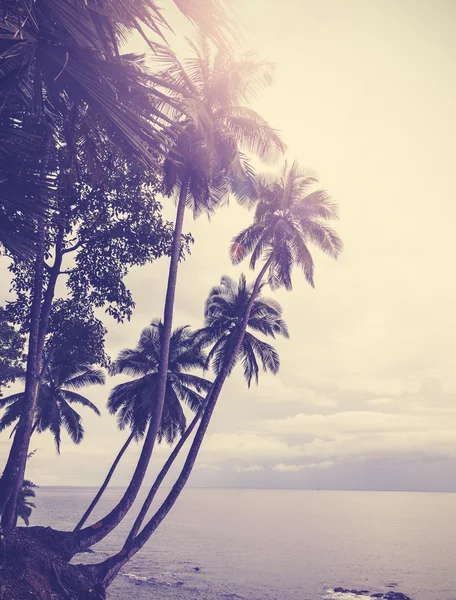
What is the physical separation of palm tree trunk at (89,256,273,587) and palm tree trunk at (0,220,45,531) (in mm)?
3386

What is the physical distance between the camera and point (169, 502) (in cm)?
1681

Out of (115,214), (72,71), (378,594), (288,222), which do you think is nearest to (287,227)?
(288,222)

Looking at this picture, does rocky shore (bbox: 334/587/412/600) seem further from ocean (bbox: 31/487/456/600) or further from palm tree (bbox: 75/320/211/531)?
palm tree (bbox: 75/320/211/531)

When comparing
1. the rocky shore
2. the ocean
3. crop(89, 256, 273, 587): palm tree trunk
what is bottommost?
the ocean

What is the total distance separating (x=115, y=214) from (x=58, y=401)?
62.6 feet

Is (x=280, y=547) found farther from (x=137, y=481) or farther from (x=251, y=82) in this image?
(x=251, y=82)

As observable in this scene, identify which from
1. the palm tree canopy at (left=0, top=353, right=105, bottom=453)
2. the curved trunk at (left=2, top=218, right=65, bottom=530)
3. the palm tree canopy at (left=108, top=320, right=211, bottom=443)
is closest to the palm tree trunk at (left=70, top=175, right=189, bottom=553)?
the curved trunk at (left=2, top=218, right=65, bottom=530)

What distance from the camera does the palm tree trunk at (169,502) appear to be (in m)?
14.2

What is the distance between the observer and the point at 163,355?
16188mm

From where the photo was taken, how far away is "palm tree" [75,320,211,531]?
27234 millimetres

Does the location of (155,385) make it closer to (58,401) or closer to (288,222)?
(58,401)

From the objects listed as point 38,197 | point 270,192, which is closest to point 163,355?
point 270,192

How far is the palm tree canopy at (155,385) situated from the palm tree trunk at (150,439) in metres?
10.0

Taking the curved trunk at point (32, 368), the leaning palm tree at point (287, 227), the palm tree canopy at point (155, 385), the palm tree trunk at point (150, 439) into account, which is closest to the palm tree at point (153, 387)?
the palm tree canopy at point (155, 385)
